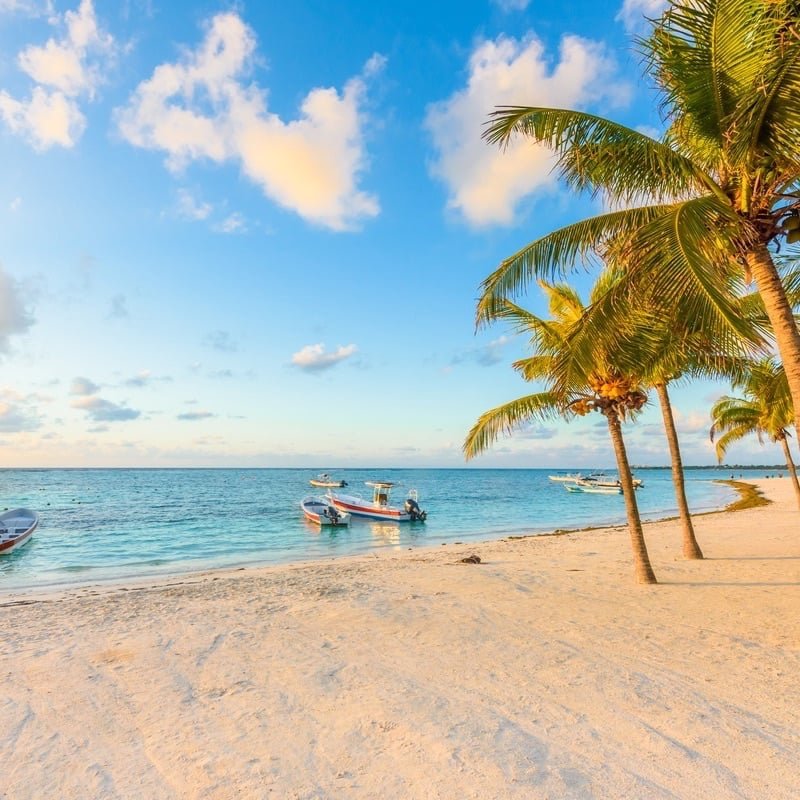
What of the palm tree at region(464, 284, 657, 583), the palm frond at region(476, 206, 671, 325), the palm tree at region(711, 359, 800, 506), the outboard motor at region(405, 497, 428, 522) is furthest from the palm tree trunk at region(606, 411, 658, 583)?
the outboard motor at region(405, 497, 428, 522)

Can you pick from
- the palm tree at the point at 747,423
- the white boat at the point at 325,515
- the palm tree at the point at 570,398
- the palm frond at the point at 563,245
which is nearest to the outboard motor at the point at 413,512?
the white boat at the point at 325,515

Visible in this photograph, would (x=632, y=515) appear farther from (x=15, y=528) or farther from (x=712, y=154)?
(x=15, y=528)

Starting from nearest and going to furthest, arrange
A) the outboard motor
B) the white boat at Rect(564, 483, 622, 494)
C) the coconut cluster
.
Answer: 1. the coconut cluster
2. the outboard motor
3. the white boat at Rect(564, 483, 622, 494)

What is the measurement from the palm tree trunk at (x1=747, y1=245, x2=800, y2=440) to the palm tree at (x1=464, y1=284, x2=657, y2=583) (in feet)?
11.4

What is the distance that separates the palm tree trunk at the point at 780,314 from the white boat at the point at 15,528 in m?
26.1

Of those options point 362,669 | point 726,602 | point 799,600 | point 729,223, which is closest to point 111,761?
point 362,669

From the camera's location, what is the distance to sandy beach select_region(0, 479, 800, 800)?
3436mm

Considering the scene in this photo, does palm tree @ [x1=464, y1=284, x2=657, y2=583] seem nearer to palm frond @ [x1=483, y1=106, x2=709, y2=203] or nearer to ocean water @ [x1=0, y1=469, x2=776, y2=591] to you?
palm frond @ [x1=483, y1=106, x2=709, y2=203]

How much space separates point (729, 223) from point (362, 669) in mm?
6614

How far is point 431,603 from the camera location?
870 cm

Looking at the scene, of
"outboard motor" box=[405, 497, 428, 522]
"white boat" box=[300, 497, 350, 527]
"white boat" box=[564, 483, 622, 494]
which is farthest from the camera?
"white boat" box=[564, 483, 622, 494]

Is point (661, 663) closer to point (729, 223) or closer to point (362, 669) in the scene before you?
point (362, 669)

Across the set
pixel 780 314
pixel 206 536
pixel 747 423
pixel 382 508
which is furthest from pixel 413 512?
pixel 780 314

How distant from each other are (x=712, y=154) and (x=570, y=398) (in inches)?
201
